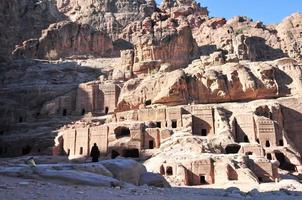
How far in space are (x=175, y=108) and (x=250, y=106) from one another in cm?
1121

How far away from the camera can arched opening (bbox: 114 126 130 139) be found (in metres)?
53.8

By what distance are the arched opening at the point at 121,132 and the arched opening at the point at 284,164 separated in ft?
64.1

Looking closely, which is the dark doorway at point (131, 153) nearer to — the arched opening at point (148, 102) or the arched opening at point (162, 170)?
the arched opening at point (162, 170)

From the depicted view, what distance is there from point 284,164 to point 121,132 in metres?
21.4

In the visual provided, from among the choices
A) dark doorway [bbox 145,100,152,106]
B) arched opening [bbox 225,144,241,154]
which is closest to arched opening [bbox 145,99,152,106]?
dark doorway [bbox 145,100,152,106]

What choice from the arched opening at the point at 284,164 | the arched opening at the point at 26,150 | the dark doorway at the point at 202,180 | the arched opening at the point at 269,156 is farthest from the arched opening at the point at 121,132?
the arched opening at the point at 284,164

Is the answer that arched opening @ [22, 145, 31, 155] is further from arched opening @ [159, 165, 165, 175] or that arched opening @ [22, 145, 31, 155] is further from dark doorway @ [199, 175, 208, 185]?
dark doorway @ [199, 175, 208, 185]

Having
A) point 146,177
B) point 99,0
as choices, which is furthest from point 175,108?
point 99,0

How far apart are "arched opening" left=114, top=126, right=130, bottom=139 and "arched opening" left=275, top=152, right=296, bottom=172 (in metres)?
19.5

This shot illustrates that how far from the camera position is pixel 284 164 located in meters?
49.8

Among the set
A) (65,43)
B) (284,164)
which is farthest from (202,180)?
(65,43)

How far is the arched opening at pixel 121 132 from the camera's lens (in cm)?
5378

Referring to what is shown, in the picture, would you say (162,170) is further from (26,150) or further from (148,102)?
(26,150)

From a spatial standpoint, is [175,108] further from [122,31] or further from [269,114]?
[122,31]
